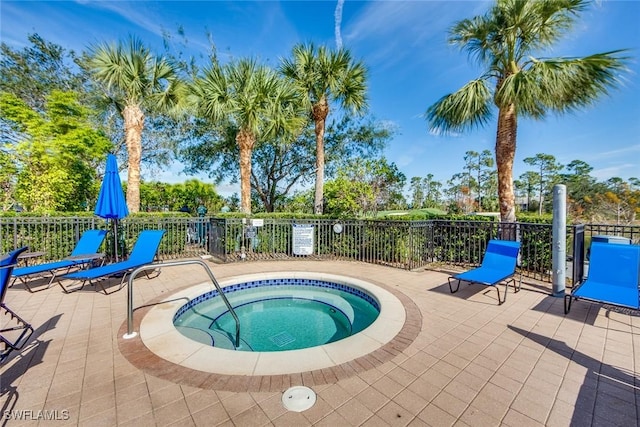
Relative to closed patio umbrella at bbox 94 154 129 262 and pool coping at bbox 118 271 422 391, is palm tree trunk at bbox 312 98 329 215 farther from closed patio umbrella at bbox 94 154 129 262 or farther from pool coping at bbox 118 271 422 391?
pool coping at bbox 118 271 422 391

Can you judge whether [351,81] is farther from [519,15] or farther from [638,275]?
[638,275]

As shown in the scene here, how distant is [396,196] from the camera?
567 inches

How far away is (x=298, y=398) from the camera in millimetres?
2109

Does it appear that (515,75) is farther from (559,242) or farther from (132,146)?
(132,146)

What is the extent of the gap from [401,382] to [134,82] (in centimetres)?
1109

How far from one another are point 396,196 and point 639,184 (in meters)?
51.9

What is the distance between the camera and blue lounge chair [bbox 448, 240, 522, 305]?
4.64 metres

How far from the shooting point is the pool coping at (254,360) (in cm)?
237

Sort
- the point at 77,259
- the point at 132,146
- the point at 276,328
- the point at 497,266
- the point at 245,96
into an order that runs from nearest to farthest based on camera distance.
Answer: the point at 276,328, the point at 497,266, the point at 77,259, the point at 245,96, the point at 132,146

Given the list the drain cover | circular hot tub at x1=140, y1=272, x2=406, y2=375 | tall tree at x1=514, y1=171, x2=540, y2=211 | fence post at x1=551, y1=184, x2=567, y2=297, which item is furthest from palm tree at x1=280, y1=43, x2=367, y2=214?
tall tree at x1=514, y1=171, x2=540, y2=211

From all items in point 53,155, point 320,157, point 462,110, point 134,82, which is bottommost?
point 53,155

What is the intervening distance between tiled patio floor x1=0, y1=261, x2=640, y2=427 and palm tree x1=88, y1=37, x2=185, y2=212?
710cm

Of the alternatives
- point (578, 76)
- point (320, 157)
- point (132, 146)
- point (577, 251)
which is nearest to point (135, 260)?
point (132, 146)

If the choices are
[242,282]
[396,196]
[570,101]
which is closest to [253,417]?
[242,282]
